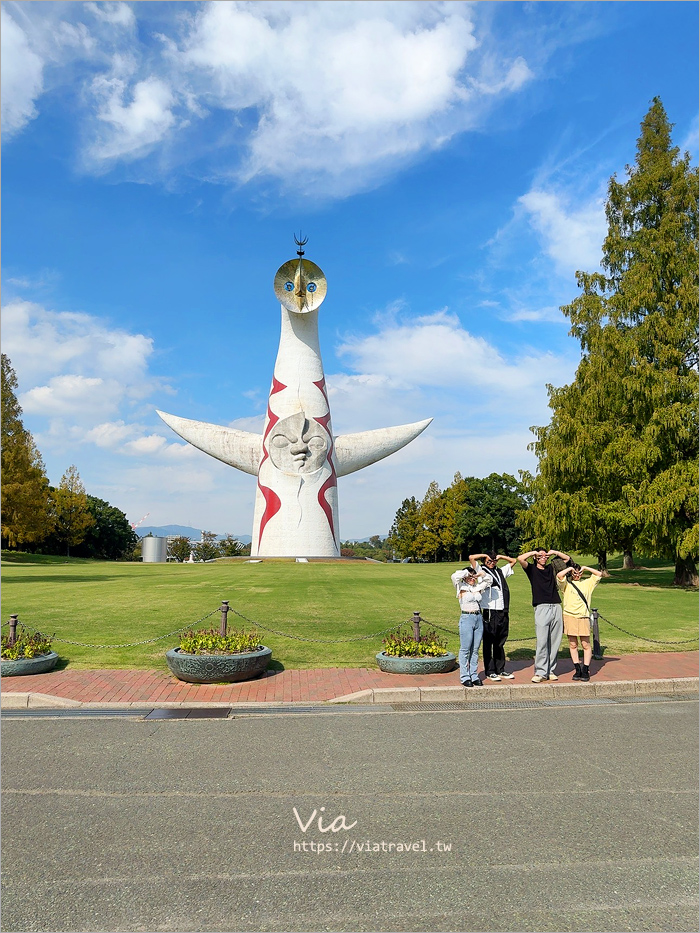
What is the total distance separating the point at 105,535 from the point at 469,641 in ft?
247

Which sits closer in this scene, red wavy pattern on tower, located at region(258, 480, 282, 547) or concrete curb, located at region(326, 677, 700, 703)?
concrete curb, located at region(326, 677, 700, 703)

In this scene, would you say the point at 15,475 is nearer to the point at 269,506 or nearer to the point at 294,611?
the point at 269,506

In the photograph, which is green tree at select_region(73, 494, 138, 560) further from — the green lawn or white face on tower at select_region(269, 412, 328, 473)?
the green lawn

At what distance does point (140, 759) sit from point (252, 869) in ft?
8.52

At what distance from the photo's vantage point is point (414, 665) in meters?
10.1

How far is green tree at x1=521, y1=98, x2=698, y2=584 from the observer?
25.5 meters

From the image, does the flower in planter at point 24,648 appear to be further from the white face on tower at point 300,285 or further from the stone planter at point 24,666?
the white face on tower at point 300,285

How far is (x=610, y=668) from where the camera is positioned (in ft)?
35.2

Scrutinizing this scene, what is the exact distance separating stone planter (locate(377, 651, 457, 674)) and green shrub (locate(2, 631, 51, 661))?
5.43m

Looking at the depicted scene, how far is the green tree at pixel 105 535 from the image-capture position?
246ft

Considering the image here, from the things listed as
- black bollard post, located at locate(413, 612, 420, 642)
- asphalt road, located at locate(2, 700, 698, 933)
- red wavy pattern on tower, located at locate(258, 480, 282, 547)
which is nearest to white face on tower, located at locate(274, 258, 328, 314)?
red wavy pattern on tower, located at locate(258, 480, 282, 547)

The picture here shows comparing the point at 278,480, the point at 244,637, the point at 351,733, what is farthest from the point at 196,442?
the point at 351,733

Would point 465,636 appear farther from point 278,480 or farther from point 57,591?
point 278,480

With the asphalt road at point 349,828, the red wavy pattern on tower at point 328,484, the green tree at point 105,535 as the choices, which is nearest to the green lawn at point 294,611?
the asphalt road at point 349,828
